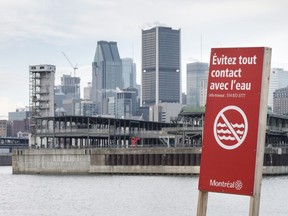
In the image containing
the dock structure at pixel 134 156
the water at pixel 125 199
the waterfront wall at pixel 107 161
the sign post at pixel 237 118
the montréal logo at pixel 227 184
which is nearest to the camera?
the sign post at pixel 237 118

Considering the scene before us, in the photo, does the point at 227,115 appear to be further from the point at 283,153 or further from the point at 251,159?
the point at 283,153

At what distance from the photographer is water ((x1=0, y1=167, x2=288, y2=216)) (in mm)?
70812

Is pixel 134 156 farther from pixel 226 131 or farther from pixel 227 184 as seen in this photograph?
pixel 226 131

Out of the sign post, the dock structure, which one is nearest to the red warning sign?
the sign post

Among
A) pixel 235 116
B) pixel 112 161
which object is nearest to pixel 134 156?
pixel 112 161

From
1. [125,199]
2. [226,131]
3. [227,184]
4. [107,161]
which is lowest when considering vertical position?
[107,161]

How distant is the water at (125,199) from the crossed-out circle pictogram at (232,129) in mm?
48336

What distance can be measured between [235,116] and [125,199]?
70.8m

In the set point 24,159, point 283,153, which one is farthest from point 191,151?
point 24,159

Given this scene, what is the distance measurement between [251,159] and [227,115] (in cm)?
101

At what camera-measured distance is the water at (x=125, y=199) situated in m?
70.8

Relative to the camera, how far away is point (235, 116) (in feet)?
54.1

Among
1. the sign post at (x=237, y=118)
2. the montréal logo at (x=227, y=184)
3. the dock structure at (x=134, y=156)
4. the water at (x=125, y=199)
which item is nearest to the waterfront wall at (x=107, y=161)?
the dock structure at (x=134, y=156)

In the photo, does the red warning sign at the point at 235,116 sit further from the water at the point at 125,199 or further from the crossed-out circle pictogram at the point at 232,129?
the water at the point at 125,199
